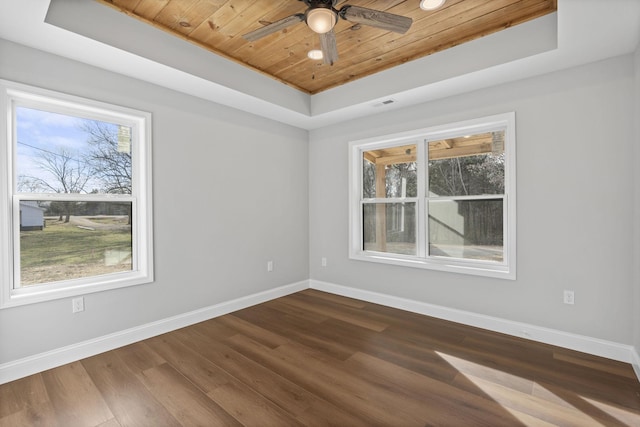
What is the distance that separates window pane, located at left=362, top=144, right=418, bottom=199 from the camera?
151 inches

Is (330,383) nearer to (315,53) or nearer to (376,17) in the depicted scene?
(376,17)

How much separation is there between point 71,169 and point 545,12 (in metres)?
4.02

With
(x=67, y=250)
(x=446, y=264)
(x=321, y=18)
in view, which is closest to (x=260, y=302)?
(x=67, y=250)

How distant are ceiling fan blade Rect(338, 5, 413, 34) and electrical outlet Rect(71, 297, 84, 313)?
9.72ft

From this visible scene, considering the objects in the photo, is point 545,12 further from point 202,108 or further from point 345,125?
point 202,108

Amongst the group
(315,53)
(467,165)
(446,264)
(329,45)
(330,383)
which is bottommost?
(330,383)

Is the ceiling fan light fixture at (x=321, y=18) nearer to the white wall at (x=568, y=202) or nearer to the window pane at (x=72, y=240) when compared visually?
the white wall at (x=568, y=202)

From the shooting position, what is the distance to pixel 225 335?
3.03 metres

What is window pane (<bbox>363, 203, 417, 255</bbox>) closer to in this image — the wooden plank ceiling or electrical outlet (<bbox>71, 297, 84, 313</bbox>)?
the wooden plank ceiling

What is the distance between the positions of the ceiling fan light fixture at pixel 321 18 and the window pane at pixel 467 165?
6.76 feet

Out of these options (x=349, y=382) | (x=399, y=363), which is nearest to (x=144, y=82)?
(x=349, y=382)

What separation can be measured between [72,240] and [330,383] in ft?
7.97

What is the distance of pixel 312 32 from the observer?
8.86 ft

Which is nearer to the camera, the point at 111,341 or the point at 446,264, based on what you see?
the point at 111,341
